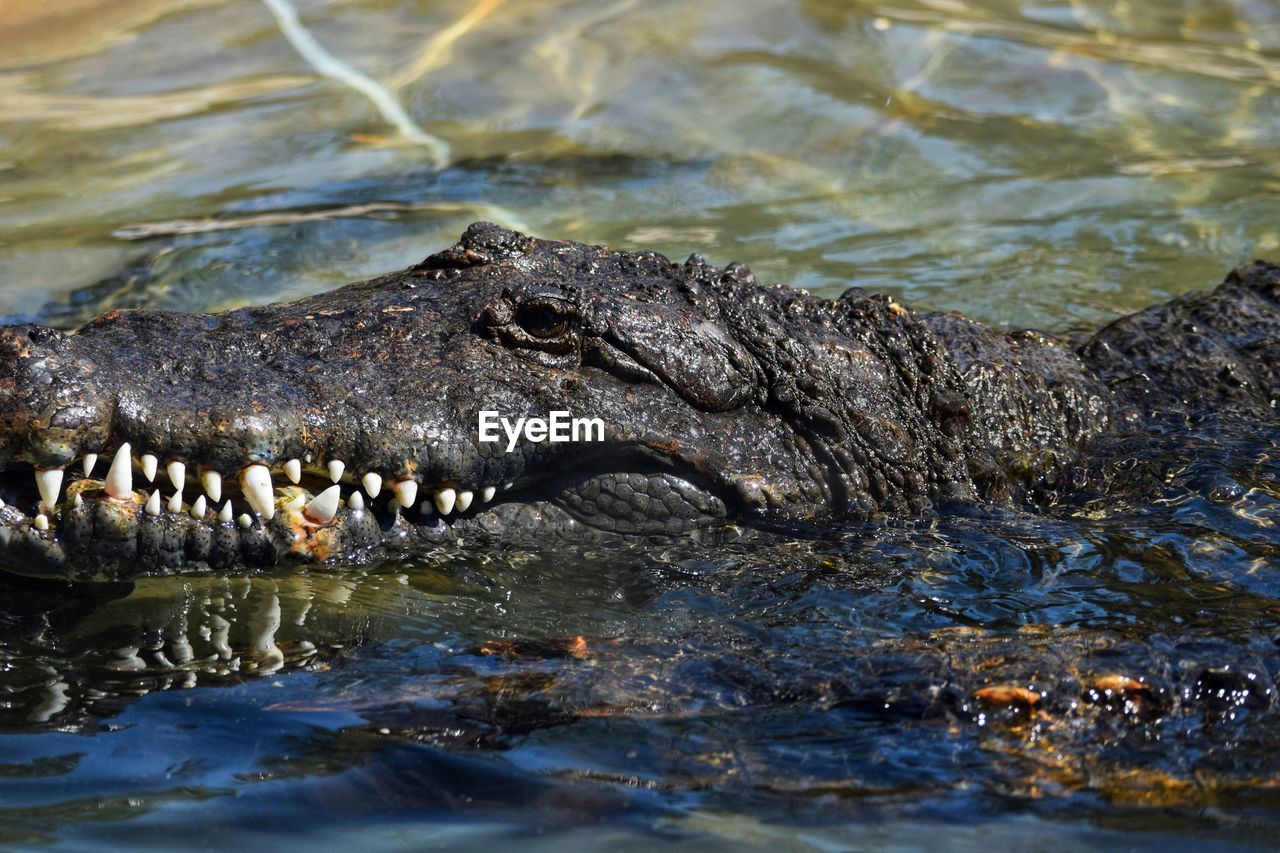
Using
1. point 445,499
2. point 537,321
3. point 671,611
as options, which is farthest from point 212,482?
point 671,611

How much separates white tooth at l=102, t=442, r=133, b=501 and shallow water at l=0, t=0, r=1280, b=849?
1.32ft

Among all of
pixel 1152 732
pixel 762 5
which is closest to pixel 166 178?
pixel 762 5

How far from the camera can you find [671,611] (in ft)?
13.3

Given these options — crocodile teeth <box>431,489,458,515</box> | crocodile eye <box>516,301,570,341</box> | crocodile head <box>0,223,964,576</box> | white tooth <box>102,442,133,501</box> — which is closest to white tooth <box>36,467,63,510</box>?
crocodile head <box>0,223,964,576</box>

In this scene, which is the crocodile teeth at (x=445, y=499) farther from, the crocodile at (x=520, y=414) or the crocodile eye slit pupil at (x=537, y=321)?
the crocodile eye slit pupil at (x=537, y=321)

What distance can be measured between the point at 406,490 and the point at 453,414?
260mm

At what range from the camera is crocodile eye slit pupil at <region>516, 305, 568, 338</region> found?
444 cm

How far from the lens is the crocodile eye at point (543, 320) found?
443cm

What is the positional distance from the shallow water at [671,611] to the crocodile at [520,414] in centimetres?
20

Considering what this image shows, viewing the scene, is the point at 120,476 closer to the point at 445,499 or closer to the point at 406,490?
the point at 406,490

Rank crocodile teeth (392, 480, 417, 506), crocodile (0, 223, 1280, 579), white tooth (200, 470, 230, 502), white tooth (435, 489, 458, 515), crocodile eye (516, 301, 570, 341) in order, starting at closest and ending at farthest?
crocodile (0, 223, 1280, 579) < white tooth (200, 470, 230, 502) < crocodile teeth (392, 480, 417, 506) < white tooth (435, 489, 458, 515) < crocodile eye (516, 301, 570, 341)

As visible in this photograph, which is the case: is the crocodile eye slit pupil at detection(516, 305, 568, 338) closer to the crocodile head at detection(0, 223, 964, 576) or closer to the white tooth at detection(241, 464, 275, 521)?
the crocodile head at detection(0, 223, 964, 576)

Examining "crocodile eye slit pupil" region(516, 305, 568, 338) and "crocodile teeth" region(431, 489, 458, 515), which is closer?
"crocodile teeth" region(431, 489, 458, 515)

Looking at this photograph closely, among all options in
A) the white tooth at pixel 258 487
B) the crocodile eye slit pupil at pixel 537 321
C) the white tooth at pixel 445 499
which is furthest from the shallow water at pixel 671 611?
the crocodile eye slit pupil at pixel 537 321
